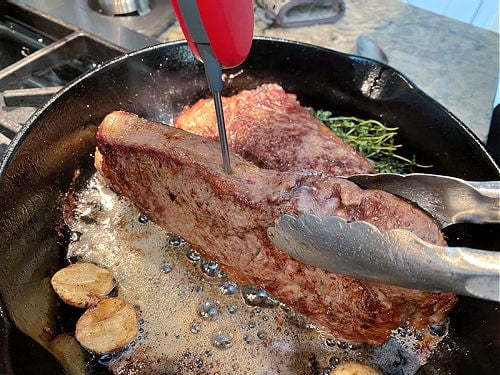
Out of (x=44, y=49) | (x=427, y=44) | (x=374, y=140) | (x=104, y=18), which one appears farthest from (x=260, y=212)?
(x=427, y=44)

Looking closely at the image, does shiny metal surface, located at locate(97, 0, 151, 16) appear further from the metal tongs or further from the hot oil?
the metal tongs

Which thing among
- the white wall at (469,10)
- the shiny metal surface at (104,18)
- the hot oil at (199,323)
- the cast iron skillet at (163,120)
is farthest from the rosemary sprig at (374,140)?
the white wall at (469,10)

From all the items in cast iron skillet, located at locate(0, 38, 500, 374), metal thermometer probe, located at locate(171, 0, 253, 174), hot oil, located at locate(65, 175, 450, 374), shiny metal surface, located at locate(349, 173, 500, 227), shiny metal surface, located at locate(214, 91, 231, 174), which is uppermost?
metal thermometer probe, located at locate(171, 0, 253, 174)

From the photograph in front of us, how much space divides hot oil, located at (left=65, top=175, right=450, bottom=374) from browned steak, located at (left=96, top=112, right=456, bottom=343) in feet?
0.15

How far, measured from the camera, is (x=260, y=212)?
3.80ft

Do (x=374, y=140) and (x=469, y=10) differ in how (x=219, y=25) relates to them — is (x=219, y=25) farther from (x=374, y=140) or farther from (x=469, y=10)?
(x=469, y=10)

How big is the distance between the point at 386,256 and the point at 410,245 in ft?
0.17

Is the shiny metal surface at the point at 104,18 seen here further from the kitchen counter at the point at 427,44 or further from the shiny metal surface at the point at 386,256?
the shiny metal surface at the point at 386,256

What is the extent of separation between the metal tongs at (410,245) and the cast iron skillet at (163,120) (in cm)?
31

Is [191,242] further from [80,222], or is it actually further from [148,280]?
[80,222]

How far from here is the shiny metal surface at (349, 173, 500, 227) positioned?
101 cm

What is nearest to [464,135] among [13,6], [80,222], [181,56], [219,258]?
[219,258]

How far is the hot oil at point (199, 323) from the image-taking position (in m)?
1.23

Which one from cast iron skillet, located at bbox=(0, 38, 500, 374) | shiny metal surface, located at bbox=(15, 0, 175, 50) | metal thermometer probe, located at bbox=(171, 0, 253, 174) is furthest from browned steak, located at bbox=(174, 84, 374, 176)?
shiny metal surface, located at bbox=(15, 0, 175, 50)
